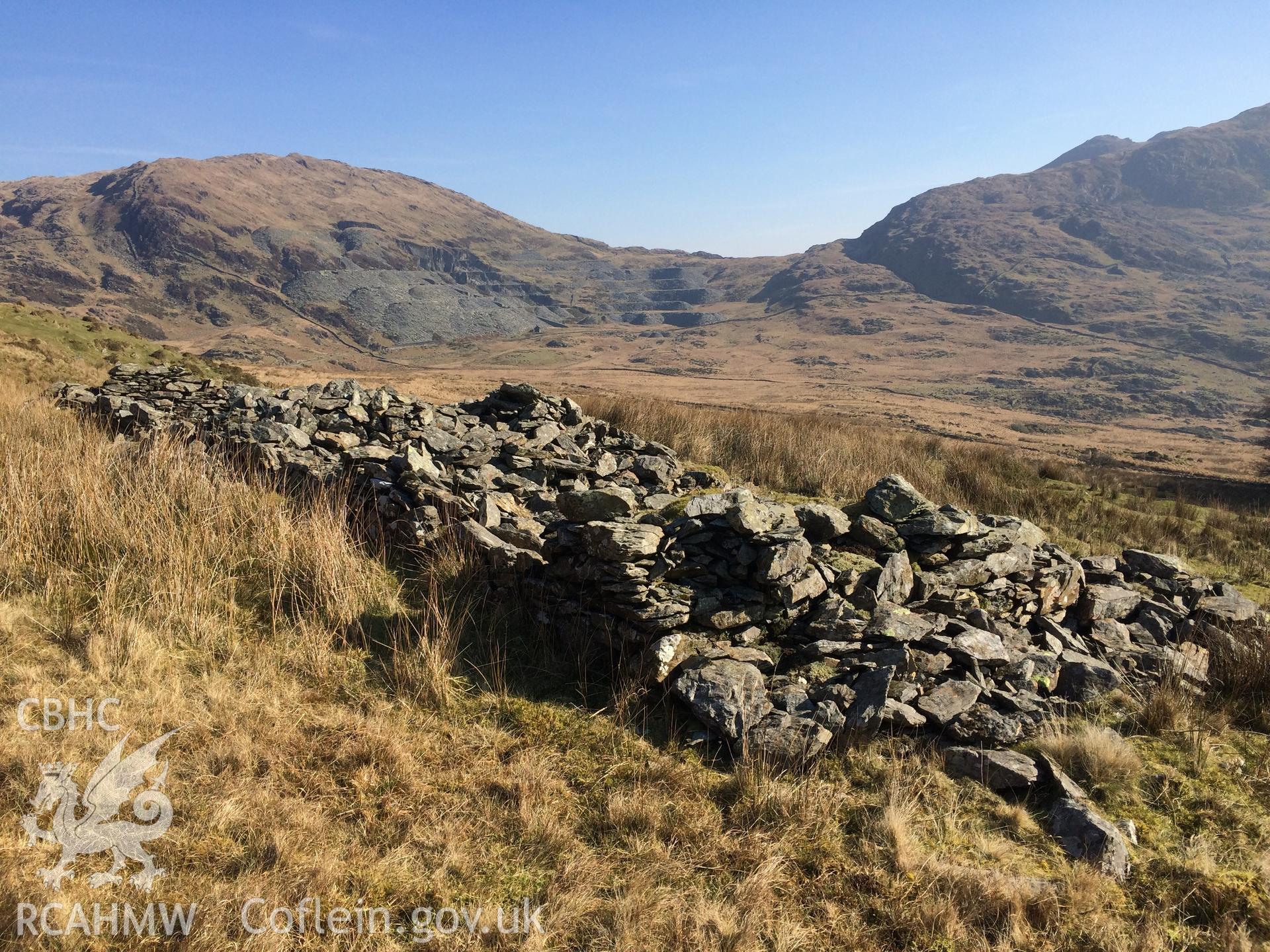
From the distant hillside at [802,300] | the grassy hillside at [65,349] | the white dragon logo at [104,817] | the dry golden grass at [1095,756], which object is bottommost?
the dry golden grass at [1095,756]

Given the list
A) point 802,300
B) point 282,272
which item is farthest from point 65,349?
point 802,300

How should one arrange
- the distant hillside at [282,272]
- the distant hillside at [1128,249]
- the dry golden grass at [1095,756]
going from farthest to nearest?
the distant hillside at [282,272]
the distant hillside at [1128,249]
the dry golden grass at [1095,756]

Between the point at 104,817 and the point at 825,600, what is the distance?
496 cm

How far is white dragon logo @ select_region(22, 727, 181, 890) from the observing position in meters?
3.15

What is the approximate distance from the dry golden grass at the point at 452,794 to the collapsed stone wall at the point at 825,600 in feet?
1.25

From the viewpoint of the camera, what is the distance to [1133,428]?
178 ft

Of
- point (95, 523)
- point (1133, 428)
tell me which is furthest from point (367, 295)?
point (95, 523)

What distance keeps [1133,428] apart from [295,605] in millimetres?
65497

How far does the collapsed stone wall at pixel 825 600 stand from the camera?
4.74m

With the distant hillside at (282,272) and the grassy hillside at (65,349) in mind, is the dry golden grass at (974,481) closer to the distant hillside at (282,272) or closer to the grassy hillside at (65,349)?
the grassy hillside at (65,349)

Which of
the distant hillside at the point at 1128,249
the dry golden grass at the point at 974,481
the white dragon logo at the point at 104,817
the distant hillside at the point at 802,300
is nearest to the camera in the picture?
the white dragon logo at the point at 104,817

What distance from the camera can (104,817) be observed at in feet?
11.0

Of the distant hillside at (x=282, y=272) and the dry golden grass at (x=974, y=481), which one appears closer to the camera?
the dry golden grass at (x=974, y=481)

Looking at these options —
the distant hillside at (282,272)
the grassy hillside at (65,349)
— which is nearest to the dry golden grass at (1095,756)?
the grassy hillside at (65,349)
